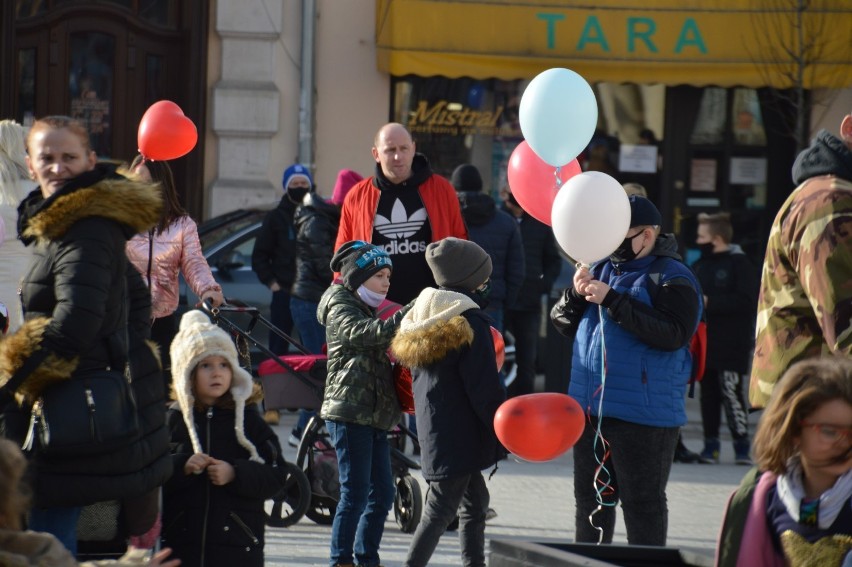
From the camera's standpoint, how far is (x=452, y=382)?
5891 millimetres

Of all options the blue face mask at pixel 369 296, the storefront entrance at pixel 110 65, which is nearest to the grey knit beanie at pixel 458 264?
the blue face mask at pixel 369 296

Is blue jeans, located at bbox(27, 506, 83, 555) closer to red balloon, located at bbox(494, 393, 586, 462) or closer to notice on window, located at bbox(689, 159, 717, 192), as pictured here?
red balloon, located at bbox(494, 393, 586, 462)

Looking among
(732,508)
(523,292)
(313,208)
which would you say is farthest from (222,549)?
(523,292)

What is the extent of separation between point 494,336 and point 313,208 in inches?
166

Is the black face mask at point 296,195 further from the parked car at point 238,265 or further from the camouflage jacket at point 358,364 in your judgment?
the camouflage jacket at point 358,364

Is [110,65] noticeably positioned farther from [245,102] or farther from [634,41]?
Result: [634,41]

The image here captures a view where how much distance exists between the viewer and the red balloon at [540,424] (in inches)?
211

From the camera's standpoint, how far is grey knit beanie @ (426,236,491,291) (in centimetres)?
604

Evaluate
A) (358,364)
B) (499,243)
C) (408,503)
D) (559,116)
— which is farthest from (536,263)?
(358,364)

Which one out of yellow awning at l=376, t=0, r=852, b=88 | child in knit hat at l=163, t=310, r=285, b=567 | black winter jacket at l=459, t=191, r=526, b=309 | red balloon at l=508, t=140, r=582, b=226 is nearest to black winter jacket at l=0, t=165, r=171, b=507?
child in knit hat at l=163, t=310, r=285, b=567

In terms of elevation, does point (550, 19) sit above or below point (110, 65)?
above

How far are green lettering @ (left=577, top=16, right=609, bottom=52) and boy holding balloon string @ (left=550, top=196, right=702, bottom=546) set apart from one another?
376 inches

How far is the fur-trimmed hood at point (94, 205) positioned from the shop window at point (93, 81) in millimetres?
10768

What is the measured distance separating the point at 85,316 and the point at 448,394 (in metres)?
1.81
